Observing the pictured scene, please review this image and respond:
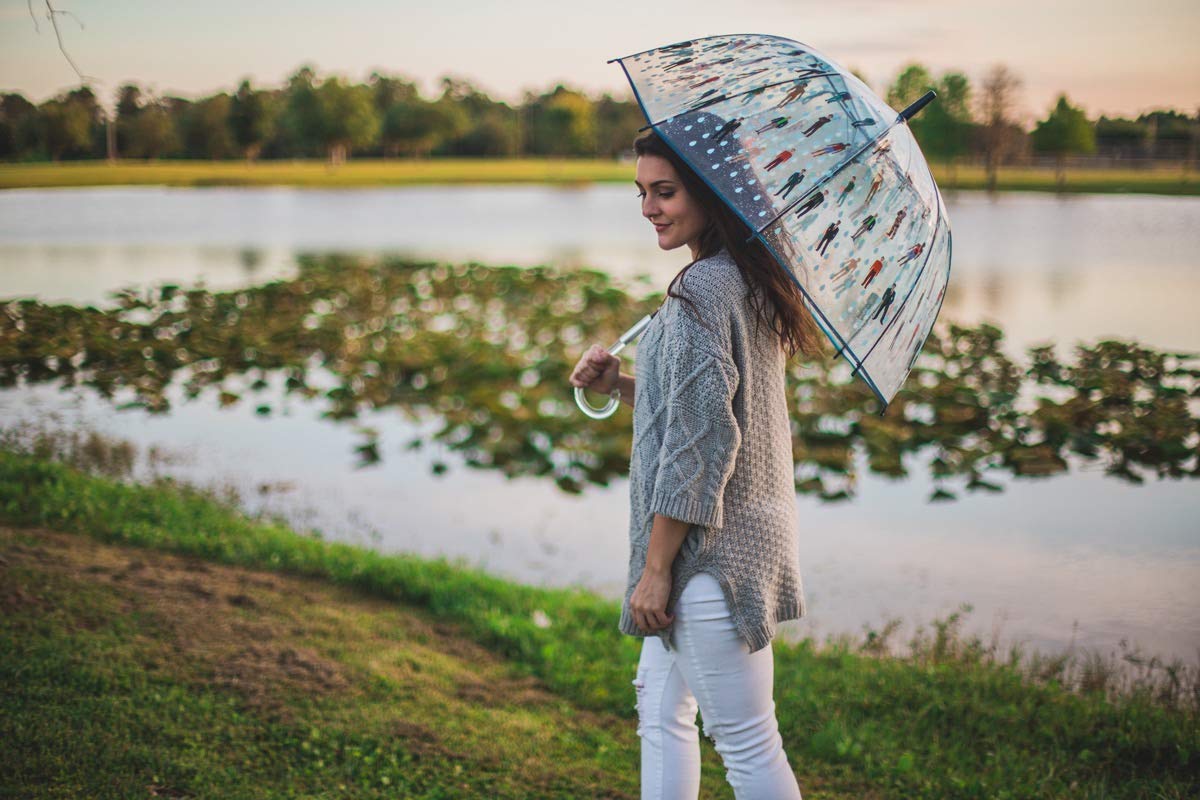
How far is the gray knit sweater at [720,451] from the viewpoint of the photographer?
5.21ft

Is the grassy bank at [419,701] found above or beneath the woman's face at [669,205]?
beneath

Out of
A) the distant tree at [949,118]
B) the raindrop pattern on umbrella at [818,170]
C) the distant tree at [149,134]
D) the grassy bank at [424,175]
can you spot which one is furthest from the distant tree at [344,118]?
the raindrop pattern on umbrella at [818,170]

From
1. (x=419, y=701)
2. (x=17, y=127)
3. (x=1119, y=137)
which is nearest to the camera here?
(x=419, y=701)

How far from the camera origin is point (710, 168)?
5.40 ft

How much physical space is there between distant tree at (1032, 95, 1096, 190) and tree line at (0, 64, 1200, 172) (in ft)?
0.04

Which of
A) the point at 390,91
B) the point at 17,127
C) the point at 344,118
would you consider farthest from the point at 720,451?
the point at 390,91

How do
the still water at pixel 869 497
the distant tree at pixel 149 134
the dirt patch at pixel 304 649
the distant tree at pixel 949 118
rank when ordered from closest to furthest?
the dirt patch at pixel 304 649
the still water at pixel 869 497
the distant tree at pixel 149 134
the distant tree at pixel 949 118

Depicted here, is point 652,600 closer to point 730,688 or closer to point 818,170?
point 730,688

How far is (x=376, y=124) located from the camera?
42.2 meters

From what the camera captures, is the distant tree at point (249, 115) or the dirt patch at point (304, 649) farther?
the distant tree at point (249, 115)

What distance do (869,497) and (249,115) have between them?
2155cm

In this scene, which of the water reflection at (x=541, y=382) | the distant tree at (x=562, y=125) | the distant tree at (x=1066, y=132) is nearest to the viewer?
the water reflection at (x=541, y=382)

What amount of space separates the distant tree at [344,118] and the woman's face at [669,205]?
127 feet

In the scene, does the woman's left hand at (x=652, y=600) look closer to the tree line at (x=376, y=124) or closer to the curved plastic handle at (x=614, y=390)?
the curved plastic handle at (x=614, y=390)
